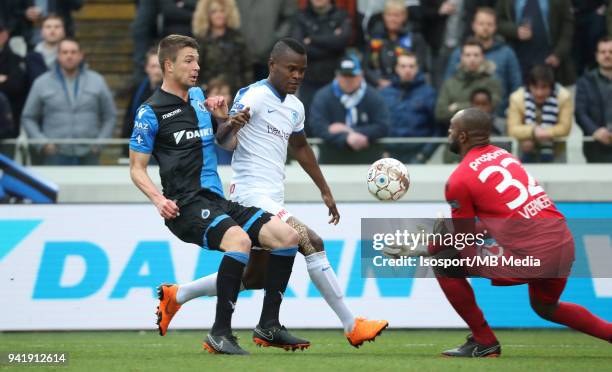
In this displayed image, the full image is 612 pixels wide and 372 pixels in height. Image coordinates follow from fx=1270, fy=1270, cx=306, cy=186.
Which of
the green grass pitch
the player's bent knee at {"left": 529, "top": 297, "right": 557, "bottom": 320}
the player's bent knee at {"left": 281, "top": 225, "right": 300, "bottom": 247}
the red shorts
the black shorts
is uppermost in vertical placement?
the black shorts

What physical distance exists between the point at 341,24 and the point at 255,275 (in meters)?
6.00

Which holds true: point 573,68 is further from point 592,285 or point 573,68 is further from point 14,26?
point 14,26

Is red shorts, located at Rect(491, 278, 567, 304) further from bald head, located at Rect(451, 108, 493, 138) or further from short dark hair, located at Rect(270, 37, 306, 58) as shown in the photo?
short dark hair, located at Rect(270, 37, 306, 58)

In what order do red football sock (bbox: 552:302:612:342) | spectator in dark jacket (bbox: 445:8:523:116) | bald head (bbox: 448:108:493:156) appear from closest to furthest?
red football sock (bbox: 552:302:612:342), bald head (bbox: 448:108:493:156), spectator in dark jacket (bbox: 445:8:523:116)

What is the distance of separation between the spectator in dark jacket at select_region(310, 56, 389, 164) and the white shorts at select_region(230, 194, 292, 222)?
14.4ft

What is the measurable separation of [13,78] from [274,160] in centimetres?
654

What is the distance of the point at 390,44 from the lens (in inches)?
594

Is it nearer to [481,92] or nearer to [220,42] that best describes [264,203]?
[481,92]

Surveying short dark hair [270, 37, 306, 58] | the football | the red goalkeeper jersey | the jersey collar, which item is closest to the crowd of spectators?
the football

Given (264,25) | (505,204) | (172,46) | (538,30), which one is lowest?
(505,204)

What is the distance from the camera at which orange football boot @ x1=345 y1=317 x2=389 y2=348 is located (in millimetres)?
9102

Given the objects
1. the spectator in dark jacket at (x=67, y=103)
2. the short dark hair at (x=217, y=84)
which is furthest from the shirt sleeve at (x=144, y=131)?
the spectator in dark jacket at (x=67, y=103)

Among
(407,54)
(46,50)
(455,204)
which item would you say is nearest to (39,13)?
(46,50)

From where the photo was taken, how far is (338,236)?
12.5m
